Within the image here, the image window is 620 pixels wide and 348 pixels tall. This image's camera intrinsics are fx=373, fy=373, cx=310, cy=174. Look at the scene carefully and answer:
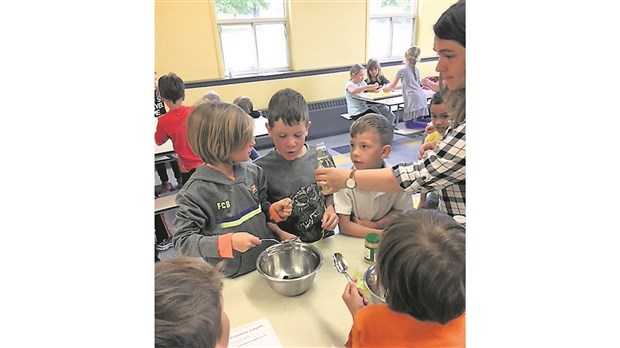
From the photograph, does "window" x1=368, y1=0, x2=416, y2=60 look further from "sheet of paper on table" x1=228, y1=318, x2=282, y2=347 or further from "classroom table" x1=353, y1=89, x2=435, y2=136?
"sheet of paper on table" x1=228, y1=318, x2=282, y2=347

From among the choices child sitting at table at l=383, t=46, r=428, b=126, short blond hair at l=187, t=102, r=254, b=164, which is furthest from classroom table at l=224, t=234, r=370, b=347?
child sitting at table at l=383, t=46, r=428, b=126

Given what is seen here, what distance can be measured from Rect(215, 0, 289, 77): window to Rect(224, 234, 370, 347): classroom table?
14.8 feet

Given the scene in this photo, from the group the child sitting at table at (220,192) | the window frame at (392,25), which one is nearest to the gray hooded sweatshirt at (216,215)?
the child sitting at table at (220,192)

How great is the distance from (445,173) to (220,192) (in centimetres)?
72

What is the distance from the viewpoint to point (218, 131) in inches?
48.9

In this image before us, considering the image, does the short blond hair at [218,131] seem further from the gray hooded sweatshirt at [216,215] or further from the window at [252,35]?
the window at [252,35]

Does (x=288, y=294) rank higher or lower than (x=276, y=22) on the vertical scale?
lower

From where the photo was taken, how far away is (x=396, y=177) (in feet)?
3.75

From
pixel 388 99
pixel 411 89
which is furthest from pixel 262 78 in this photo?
pixel 411 89
